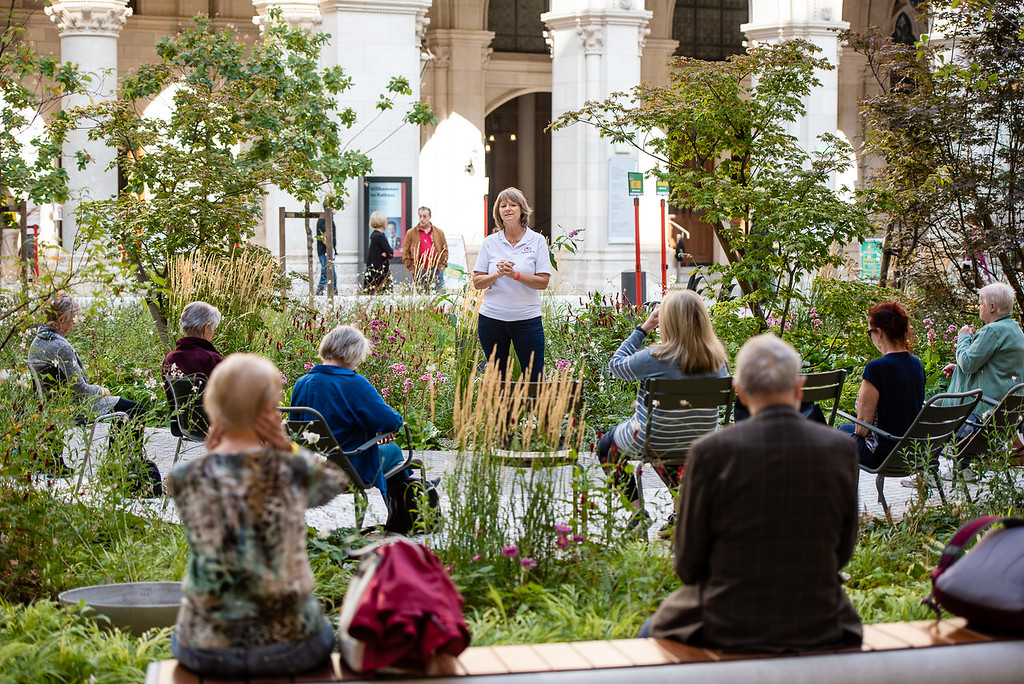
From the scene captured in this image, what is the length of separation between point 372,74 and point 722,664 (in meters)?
14.2

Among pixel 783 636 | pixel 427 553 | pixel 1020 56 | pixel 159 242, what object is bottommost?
pixel 783 636

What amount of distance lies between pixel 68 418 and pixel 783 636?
3.69 m

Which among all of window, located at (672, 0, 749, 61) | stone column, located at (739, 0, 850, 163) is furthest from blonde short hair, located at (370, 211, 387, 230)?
window, located at (672, 0, 749, 61)

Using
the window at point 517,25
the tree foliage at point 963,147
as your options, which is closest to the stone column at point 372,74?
the tree foliage at point 963,147

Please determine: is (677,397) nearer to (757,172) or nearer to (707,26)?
(757,172)

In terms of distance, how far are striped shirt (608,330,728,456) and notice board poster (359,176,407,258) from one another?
36.5 ft

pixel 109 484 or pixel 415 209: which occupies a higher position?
pixel 415 209

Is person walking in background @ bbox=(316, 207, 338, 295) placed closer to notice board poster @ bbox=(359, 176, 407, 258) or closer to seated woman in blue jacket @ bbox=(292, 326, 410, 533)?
notice board poster @ bbox=(359, 176, 407, 258)

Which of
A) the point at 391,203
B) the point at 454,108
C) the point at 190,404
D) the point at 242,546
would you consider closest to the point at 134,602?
the point at 242,546

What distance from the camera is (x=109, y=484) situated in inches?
197

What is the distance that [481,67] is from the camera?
24969 millimetres

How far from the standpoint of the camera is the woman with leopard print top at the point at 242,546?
2.96 metres

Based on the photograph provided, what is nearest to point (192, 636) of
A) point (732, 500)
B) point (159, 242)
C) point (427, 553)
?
point (427, 553)

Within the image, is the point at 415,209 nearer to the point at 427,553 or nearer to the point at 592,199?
the point at 592,199
